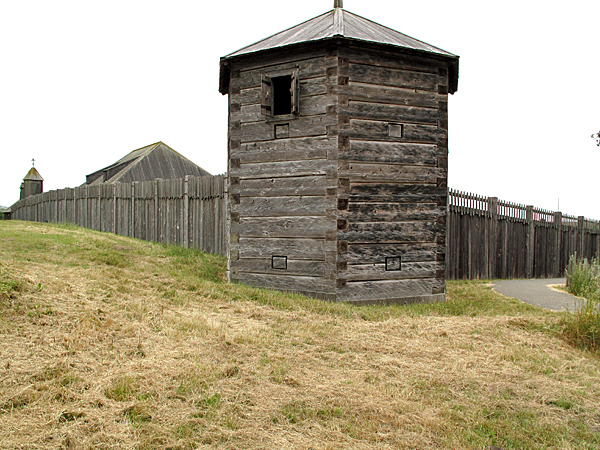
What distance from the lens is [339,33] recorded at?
8.66 metres

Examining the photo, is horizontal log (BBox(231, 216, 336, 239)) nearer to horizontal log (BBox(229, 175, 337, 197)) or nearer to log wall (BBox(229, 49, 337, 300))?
log wall (BBox(229, 49, 337, 300))

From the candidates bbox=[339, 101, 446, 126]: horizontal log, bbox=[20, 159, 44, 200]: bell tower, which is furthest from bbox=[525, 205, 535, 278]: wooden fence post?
bbox=[20, 159, 44, 200]: bell tower

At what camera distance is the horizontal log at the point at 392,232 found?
8.82 metres

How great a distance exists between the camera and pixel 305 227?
9000mm

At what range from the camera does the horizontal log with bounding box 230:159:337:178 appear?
8.82 m

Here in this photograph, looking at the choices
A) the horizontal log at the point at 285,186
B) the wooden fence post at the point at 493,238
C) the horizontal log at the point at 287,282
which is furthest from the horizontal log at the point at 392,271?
the wooden fence post at the point at 493,238

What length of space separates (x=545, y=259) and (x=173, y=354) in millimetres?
15387

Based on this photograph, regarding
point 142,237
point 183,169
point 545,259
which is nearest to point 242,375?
point 142,237

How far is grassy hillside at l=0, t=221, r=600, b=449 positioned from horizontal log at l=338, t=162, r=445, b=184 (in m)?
2.57

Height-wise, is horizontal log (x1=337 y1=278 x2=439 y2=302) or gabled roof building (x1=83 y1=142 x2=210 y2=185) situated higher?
gabled roof building (x1=83 y1=142 x2=210 y2=185)

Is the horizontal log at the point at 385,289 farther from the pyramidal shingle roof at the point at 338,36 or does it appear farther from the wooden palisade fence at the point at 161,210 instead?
the wooden palisade fence at the point at 161,210

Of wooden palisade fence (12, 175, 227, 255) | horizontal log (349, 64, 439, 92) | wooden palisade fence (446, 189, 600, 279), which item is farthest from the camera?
wooden palisade fence (12, 175, 227, 255)

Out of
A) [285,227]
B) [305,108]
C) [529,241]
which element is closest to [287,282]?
[285,227]

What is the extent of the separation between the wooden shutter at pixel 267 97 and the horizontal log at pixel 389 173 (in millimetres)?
1999
